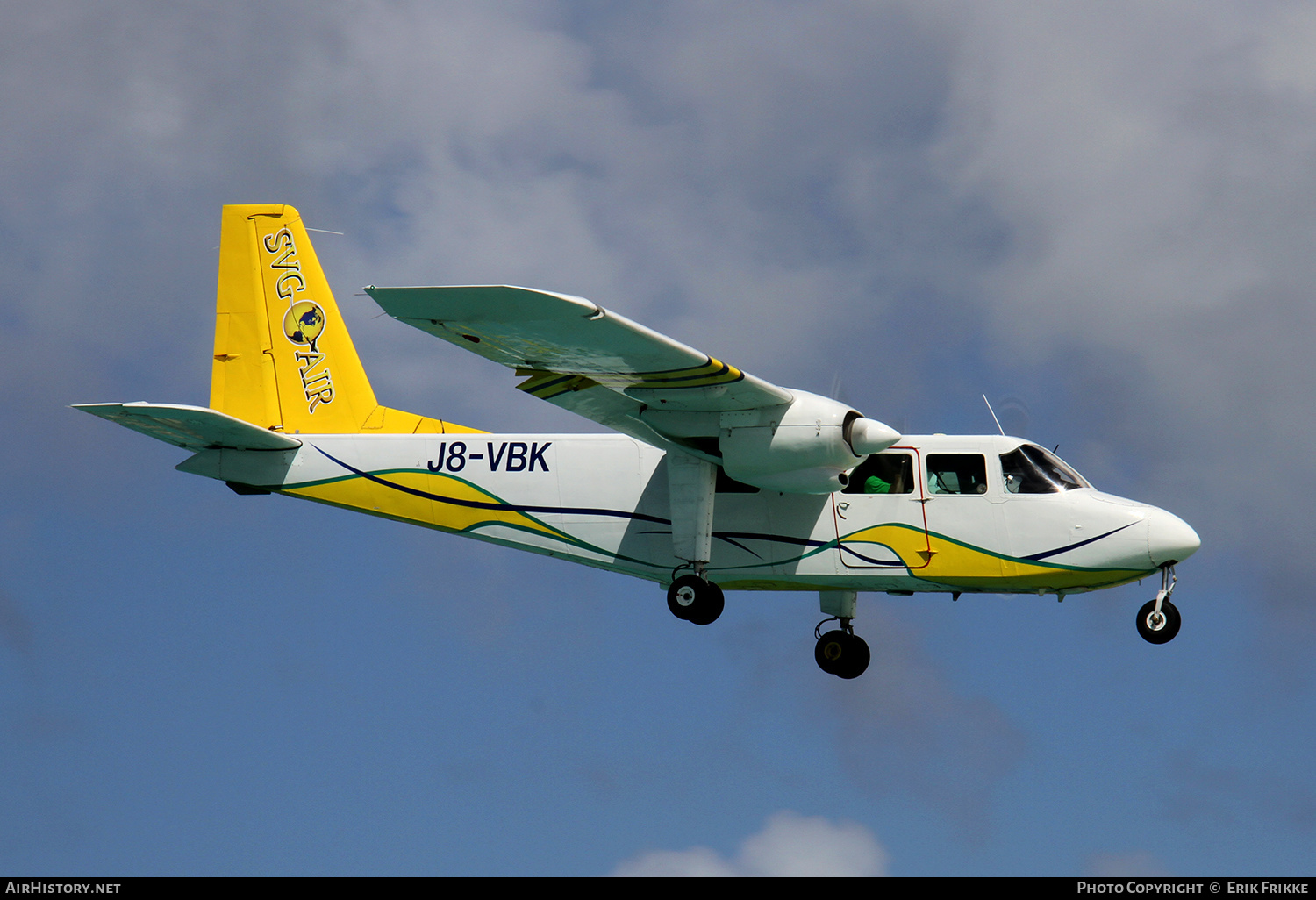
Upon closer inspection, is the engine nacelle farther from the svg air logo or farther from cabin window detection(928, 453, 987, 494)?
the svg air logo

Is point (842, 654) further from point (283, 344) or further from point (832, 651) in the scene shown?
point (283, 344)

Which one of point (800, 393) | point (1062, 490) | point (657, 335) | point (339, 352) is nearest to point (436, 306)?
point (657, 335)

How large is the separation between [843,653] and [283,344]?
33.2ft

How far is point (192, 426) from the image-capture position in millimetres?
21188

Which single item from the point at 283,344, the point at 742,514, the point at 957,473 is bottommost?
the point at 742,514

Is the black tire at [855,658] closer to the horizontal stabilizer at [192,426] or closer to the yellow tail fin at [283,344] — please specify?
the yellow tail fin at [283,344]

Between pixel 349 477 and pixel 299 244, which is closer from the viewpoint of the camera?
pixel 349 477

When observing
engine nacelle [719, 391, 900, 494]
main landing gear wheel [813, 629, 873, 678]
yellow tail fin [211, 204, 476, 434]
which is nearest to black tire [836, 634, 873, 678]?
main landing gear wheel [813, 629, 873, 678]

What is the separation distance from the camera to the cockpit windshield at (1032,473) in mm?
20516

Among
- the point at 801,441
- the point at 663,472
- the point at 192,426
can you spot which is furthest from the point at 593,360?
the point at 192,426

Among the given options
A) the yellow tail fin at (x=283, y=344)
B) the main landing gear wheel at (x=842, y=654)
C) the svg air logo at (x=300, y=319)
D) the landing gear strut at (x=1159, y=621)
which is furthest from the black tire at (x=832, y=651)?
the svg air logo at (x=300, y=319)

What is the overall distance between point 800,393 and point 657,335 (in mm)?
2916

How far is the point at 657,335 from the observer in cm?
1781
